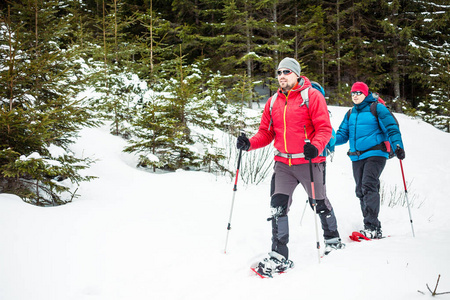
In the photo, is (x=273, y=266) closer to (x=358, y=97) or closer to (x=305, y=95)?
(x=305, y=95)

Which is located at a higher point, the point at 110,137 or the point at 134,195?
the point at 110,137

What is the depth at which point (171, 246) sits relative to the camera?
11.0 feet

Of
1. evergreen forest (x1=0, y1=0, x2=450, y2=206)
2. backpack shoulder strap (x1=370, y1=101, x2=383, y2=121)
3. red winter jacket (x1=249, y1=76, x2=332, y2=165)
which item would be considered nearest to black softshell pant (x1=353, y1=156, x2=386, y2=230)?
backpack shoulder strap (x1=370, y1=101, x2=383, y2=121)

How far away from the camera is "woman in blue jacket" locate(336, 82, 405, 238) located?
4090 mm

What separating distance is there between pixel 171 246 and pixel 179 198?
5.54ft

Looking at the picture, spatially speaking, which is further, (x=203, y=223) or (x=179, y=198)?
(x=179, y=198)

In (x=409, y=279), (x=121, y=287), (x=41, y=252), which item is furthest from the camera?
(x=41, y=252)

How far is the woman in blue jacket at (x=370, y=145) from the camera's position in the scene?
409 cm

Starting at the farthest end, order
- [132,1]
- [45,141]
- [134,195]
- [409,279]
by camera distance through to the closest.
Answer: [132,1] < [134,195] < [45,141] < [409,279]

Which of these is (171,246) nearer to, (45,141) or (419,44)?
(45,141)

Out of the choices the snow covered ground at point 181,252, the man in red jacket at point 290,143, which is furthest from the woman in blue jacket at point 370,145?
the man in red jacket at point 290,143

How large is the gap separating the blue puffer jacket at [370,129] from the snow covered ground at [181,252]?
4.47 ft

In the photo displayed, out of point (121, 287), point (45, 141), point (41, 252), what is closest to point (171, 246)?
point (121, 287)

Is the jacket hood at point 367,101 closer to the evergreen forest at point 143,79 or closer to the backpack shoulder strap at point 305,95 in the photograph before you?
the backpack shoulder strap at point 305,95
